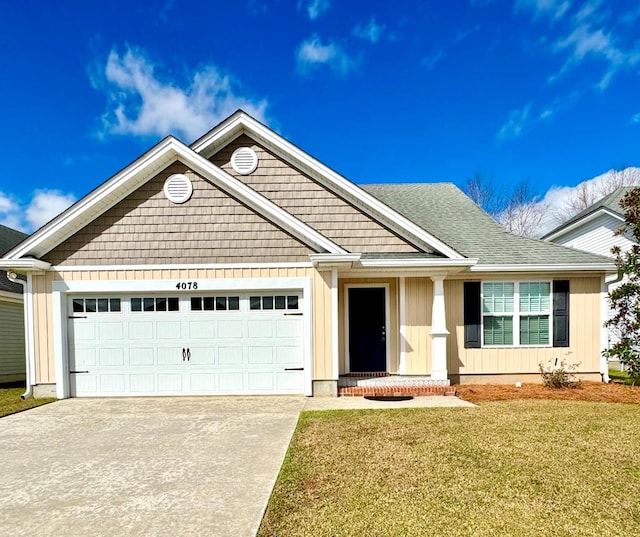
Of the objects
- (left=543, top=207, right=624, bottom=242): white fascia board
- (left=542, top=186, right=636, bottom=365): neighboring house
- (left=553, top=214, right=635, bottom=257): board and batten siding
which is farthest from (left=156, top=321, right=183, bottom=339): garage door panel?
(left=543, top=207, right=624, bottom=242): white fascia board

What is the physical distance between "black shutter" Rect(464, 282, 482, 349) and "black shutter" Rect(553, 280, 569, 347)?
194 cm

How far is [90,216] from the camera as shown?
8.71 metres

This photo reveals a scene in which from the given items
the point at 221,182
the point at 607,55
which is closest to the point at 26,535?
the point at 221,182

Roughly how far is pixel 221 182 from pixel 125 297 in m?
3.42

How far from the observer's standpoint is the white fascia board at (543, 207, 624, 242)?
15180 mm

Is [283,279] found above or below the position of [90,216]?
below

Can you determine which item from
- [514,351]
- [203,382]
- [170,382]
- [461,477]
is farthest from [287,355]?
[514,351]

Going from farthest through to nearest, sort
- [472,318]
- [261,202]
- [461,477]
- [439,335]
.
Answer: [472,318] → [439,335] → [261,202] → [461,477]

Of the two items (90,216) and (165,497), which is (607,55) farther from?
(165,497)

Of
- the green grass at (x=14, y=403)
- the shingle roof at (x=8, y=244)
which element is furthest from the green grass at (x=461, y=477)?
the shingle roof at (x=8, y=244)

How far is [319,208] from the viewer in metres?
10.0

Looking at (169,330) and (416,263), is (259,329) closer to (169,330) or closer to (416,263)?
(169,330)

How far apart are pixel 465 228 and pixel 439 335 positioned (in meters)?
3.96

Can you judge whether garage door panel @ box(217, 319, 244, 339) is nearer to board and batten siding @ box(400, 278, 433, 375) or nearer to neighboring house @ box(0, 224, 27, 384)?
board and batten siding @ box(400, 278, 433, 375)
